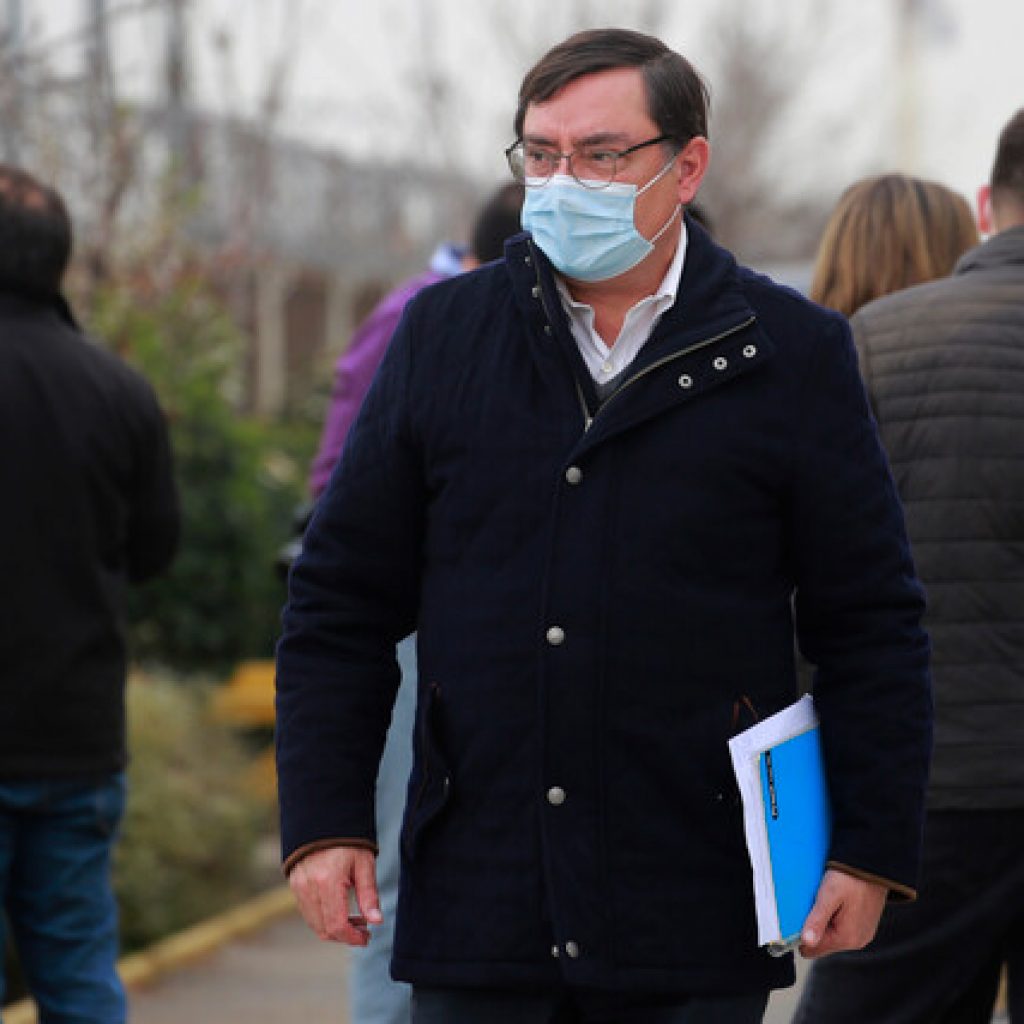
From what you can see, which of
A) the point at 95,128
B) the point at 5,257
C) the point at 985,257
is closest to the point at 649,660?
the point at 985,257

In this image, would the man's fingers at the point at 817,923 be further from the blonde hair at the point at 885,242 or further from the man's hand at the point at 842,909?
the blonde hair at the point at 885,242

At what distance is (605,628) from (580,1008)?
510mm

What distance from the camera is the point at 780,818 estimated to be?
119 inches

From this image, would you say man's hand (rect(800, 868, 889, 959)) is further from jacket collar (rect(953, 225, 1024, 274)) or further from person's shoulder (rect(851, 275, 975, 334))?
jacket collar (rect(953, 225, 1024, 274))

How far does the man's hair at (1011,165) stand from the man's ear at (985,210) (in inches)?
3.0

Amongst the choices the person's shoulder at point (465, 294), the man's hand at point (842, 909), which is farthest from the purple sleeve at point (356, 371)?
the man's hand at point (842, 909)

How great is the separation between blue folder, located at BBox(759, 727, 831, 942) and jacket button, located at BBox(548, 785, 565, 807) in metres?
0.26

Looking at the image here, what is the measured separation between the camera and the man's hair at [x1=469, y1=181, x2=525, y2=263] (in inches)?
196

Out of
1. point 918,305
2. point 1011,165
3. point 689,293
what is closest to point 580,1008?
point 689,293

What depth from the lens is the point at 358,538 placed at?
3160mm

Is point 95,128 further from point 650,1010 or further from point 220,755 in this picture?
point 650,1010

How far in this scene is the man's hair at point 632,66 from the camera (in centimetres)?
310

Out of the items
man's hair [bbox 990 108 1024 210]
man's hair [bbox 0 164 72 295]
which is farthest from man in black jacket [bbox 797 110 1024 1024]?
man's hair [bbox 0 164 72 295]

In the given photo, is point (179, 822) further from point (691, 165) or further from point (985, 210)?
point (691, 165)
